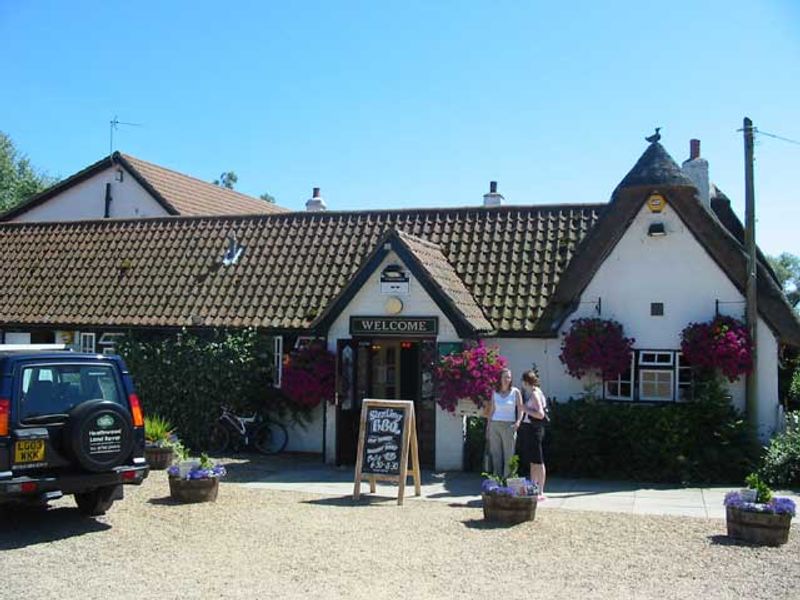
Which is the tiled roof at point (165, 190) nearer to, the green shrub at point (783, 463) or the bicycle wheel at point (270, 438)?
the bicycle wheel at point (270, 438)

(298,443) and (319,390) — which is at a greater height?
(319,390)

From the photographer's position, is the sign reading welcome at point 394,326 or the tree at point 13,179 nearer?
the sign reading welcome at point 394,326

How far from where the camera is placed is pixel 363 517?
420 inches

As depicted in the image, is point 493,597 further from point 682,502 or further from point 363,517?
point 682,502

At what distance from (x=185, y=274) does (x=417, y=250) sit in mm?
6215

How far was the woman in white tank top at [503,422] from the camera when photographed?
12.2 meters

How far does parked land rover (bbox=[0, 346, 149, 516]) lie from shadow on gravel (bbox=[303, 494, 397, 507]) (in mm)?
2697

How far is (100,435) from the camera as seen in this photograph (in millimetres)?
9414

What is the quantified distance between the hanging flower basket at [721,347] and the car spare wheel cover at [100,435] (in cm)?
931

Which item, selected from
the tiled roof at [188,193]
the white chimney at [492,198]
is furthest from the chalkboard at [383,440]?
the tiled roof at [188,193]

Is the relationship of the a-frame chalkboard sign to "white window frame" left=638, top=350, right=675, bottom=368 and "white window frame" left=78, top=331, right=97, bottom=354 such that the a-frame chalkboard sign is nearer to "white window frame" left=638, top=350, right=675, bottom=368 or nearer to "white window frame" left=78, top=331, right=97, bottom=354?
"white window frame" left=638, top=350, right=675, bottom=368

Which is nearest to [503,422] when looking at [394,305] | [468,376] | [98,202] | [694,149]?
[468,376]

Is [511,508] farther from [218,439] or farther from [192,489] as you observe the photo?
[218,439]

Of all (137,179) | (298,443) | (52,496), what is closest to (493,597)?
(52,496)
